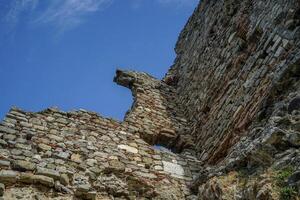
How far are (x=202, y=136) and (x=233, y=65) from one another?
55.4 inches

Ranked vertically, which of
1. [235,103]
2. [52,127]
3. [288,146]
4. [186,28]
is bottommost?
[288,146]

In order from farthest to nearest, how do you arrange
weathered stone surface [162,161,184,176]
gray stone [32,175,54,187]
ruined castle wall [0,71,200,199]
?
weathered stone surface [162,161,184,176]
ruined castle wall [0,71,200,199]
gray stone [32,175,54,187]

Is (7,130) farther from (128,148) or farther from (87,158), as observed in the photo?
(128,148)

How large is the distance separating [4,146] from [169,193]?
2372 mm

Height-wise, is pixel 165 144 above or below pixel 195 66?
below

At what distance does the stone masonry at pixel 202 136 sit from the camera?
3840 mm

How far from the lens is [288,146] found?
3609 millimetres

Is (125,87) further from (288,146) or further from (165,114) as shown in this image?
(288,146)

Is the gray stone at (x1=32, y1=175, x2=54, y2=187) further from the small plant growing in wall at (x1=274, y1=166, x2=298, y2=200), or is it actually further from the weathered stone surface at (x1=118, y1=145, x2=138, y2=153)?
the small plant growing in wall at (x1=274, y1=166, x2=298, y2=200)

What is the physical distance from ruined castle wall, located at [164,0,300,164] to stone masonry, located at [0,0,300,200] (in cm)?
2

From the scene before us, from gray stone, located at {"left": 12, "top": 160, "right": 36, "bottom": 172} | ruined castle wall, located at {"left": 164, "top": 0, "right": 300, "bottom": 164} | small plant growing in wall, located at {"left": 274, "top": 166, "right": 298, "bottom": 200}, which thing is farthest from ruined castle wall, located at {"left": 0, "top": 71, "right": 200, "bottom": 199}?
small plant growing in wall, located at {"left": 274, "top": 166, "right": 298, "bottom": 200}

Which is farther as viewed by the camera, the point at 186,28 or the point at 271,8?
the point at 186,28

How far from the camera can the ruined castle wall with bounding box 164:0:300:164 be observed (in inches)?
207

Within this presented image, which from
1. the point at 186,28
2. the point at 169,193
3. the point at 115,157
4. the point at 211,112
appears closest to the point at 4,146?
the point at 115,157
